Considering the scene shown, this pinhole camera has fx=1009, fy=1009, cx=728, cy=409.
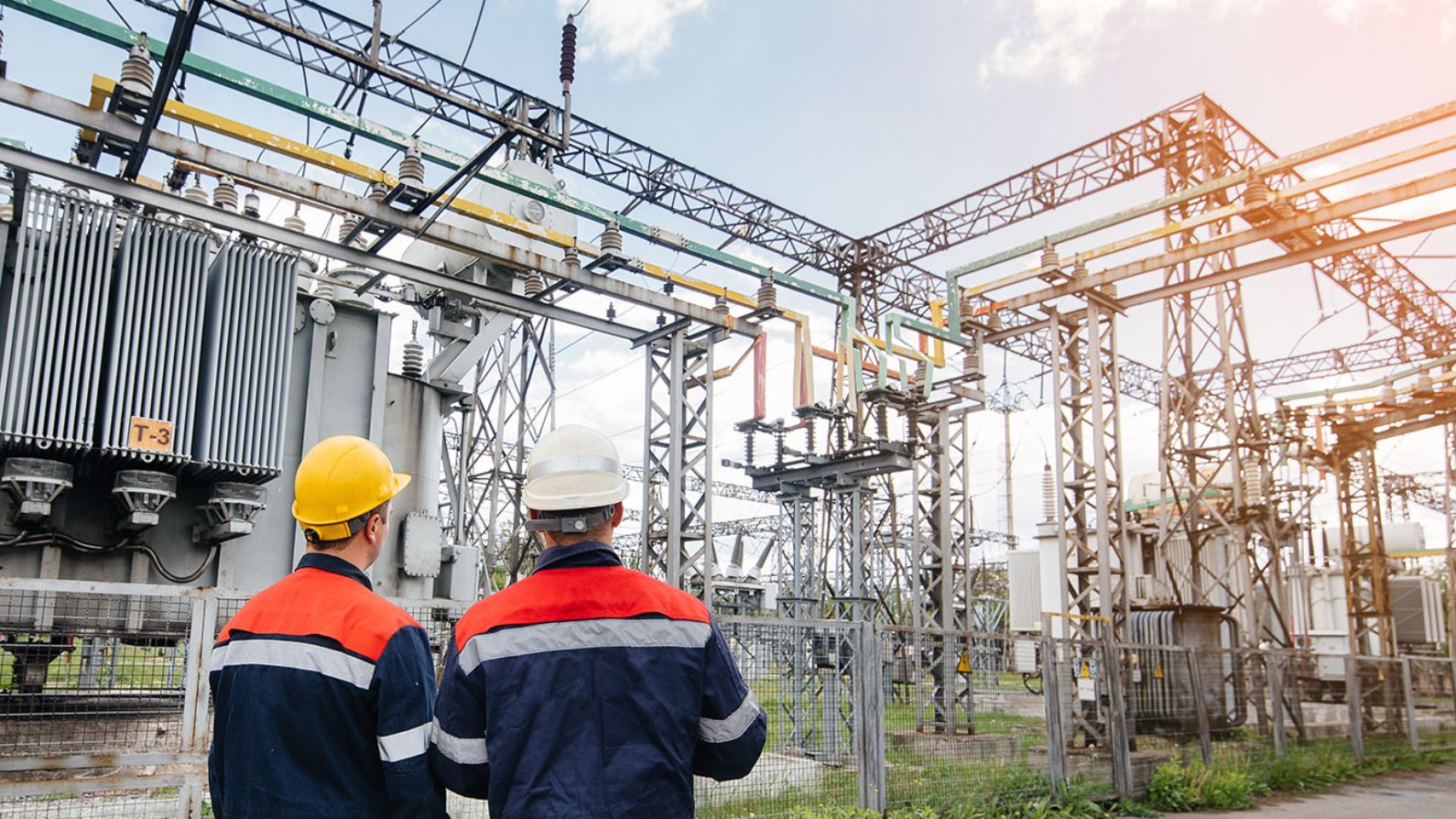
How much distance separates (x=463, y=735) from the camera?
2.72 m

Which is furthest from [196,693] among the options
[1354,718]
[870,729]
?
[1354,718]

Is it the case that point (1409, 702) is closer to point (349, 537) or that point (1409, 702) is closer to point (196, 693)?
point (196, 693)

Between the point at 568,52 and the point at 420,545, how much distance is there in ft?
18.9

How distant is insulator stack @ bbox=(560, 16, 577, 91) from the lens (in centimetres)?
1121

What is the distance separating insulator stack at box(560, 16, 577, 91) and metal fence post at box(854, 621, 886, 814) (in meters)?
6.77

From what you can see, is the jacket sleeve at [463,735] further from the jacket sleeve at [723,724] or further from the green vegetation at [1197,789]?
the green vegetation at [1197,789]

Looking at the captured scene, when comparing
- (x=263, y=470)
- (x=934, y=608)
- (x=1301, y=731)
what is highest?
(x=263, y=470)

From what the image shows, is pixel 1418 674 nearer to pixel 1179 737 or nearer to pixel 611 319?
pixel 1179 737

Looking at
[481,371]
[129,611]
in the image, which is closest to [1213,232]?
[481,371]

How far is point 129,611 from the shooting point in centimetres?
626

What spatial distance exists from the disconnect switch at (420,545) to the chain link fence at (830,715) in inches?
78.1

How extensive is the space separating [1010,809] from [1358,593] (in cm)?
1723

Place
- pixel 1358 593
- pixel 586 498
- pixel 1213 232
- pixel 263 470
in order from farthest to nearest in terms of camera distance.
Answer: pixel 1358 593
pixel 1213 232
pixel 263 470
pixel 586 498

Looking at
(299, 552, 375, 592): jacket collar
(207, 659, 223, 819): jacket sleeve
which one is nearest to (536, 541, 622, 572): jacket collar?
(299, 552, 375, 592): jacket collar
